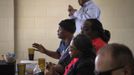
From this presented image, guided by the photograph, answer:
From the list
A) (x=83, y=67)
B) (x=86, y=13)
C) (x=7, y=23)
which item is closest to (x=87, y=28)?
(x=83, y=67)

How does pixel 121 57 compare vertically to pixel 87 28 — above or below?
above

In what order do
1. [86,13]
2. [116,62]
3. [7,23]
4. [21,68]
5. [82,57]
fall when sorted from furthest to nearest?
1. [7,23]
2. [86,13]
3. [21,68]
4. [82,57]
5. [116,62]

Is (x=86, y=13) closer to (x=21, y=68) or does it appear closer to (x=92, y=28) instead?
(x=92, y=28)

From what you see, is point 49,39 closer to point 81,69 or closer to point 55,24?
point 55,24

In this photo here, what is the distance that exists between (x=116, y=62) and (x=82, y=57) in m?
0.92

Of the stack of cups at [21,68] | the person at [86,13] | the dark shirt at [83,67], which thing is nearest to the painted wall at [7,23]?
the person at [86,13]

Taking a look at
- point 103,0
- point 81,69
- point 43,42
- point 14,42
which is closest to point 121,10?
point 103,0

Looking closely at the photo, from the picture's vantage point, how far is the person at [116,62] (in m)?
1.10

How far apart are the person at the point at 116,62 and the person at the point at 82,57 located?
2.47 feet

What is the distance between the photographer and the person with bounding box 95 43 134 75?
1.10 m

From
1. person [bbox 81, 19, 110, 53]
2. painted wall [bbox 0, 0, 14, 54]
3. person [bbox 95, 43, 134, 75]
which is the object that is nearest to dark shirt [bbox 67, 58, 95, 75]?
person [bbox 81, 19, 110, 53]

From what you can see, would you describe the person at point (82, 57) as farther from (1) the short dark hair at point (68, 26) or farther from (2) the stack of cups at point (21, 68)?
(1) the short dark hair at point (68, 26)

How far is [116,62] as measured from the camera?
1.10 metres

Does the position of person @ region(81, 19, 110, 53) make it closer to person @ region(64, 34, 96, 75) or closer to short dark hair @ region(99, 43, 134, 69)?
person @ region(64, 34, 96, 75)
